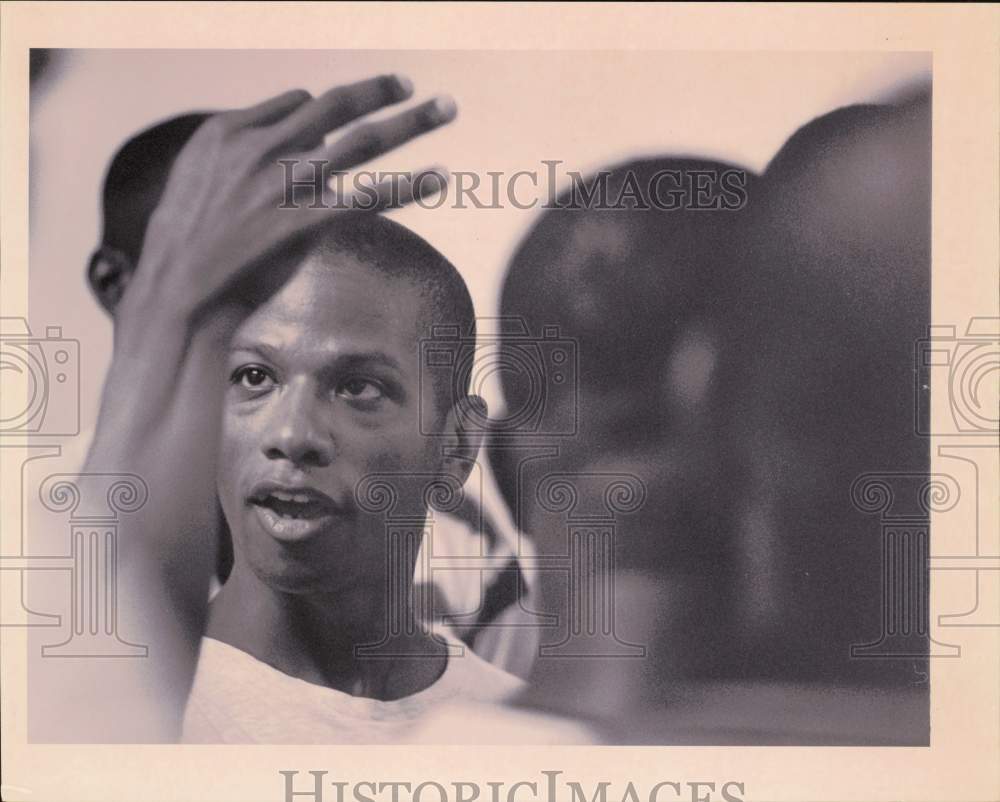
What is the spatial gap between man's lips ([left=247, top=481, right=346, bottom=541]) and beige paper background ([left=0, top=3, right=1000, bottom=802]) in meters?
0.52

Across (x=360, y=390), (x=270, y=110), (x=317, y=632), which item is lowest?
(x=317, y=632)

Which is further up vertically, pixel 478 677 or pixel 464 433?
pixel 464 433

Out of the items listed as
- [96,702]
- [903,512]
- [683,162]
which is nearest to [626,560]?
[903,512]

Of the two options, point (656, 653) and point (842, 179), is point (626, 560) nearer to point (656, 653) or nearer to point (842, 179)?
point (656, 653)

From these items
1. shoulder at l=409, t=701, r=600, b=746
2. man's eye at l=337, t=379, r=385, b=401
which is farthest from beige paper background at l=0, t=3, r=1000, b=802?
man's eye at l=337, t=379, r=385, b=401

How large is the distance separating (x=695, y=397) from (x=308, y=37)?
1.23m

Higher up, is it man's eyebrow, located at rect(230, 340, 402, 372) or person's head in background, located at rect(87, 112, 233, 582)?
person's head in background, located at rect(87, 112, 233, 582)

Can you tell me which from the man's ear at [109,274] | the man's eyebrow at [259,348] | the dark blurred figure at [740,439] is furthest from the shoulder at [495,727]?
the man's ear at [109,274]

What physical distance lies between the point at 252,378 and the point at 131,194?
1.69 ft

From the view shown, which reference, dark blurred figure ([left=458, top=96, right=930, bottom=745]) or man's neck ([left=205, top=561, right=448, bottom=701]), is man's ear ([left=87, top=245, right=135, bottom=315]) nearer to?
man's neck ([left=205, top=561, right=448, bottom=701])

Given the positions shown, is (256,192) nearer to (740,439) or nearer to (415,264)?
(415,264)

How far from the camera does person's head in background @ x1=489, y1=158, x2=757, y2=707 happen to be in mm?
2479

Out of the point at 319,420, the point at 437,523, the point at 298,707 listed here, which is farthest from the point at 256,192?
the point at 298,707

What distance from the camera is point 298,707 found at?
2486 millimetres
